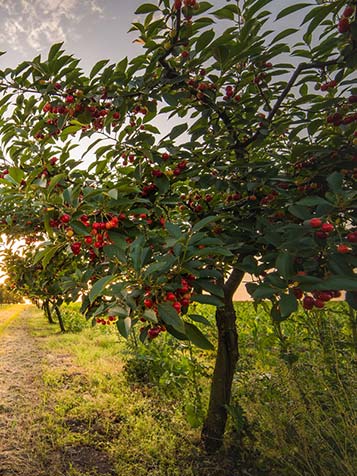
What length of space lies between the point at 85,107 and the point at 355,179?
Answer: 53.1 inches

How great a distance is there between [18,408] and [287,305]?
3756mm

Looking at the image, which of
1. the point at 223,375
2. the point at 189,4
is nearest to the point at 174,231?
the point at 189,4

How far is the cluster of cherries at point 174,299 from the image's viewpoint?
3.41ft

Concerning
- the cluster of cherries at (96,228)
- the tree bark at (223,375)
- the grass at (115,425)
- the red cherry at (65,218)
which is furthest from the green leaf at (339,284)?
the grass at (115,425)

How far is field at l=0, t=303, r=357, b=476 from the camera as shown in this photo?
2084mm

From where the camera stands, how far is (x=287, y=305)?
0.91 m

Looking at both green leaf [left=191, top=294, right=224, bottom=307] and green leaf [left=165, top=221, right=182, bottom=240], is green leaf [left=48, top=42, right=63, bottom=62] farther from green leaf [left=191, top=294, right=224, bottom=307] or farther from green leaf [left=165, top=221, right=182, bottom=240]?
green leaf [left=191, top=294, right=224, bottom=307]

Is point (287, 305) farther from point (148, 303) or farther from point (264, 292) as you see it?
point (148, 303)

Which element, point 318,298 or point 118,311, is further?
point 318,298

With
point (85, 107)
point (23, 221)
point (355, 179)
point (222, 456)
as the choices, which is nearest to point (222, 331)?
point (222, 456)

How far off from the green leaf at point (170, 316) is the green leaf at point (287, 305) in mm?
287

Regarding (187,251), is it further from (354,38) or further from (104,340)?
(104,340)

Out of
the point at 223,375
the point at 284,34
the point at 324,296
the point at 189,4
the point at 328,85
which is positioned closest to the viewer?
the point at 324,296

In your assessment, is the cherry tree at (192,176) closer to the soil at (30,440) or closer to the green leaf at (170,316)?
the green leaf at (170,316)
